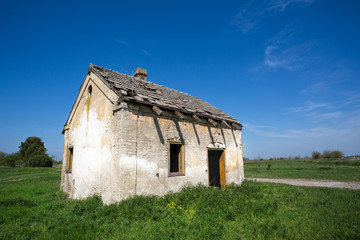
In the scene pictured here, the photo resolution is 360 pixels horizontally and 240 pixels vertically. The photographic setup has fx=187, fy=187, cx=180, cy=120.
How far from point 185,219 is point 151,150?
287cm

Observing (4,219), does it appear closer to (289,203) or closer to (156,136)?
(156,136)

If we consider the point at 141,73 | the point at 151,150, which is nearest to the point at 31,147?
the point at 141,73

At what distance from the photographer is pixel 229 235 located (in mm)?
4598

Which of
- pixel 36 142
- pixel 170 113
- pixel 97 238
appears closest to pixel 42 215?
pixel 97 238

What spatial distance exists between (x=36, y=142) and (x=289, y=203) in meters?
57.0

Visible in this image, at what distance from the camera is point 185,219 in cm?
542

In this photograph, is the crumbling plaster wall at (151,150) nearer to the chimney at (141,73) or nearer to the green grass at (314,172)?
the chimney at (141,73)

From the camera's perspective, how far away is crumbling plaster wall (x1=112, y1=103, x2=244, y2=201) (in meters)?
6.54

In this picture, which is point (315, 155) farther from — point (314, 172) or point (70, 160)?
point (70, 160)

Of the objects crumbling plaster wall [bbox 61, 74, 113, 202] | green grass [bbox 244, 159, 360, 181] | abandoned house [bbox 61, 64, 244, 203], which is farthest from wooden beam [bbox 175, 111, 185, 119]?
green grass [bbox 244, 159, 360, 181]

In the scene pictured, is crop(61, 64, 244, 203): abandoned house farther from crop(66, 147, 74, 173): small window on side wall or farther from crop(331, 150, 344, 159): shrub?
crop(331, 150, 344, 159): shrub

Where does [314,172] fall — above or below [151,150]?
below

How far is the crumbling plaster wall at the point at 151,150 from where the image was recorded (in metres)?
6.54

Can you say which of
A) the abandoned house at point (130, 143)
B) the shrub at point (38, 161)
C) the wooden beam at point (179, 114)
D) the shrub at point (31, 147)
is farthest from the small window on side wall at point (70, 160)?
the shrub at point (31, 147)
